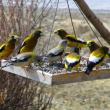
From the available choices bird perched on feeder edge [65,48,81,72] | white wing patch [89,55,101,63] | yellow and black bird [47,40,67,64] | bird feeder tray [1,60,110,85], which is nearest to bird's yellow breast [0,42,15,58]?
bird feeder tray [1,60,110,85]

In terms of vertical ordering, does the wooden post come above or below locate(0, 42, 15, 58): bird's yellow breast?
above

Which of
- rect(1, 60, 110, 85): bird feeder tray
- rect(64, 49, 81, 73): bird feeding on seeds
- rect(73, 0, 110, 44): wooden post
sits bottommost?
rect(1, 60, 110, 85): bird feeder tray

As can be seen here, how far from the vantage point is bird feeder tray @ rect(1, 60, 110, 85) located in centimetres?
461

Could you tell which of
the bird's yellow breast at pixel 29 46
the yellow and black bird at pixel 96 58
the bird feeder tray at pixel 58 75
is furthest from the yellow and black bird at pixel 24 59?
the yellow and black bird at pixel 96 58

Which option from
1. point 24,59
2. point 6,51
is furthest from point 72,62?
point 6,51

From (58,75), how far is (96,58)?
49 centimetres

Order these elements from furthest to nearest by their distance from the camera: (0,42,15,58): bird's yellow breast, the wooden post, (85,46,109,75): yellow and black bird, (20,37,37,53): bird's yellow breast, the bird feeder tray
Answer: the wooden post → (0,42,15,58): bird's yellow breast → (20,37,37,53): bird's yellow breast → (85,46,109,75): yellow and black bird → the bird feeder tray

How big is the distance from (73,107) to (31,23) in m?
2.26

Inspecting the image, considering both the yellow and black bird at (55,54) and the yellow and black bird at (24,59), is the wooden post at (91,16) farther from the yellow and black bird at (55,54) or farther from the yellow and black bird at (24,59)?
the yellow and black bird at (24,59)

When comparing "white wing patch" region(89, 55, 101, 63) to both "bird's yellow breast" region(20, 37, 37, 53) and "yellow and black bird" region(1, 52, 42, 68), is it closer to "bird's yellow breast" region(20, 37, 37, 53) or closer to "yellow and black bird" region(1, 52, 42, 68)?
"yellow and black bird" region(1, 52, 42, 68)

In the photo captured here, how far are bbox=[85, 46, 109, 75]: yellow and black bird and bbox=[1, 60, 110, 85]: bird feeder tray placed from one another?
14 cm

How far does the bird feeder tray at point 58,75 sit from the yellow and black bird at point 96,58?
138 mm

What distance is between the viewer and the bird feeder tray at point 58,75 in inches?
181

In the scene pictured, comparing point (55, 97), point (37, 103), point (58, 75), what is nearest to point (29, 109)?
point (37, 103)
